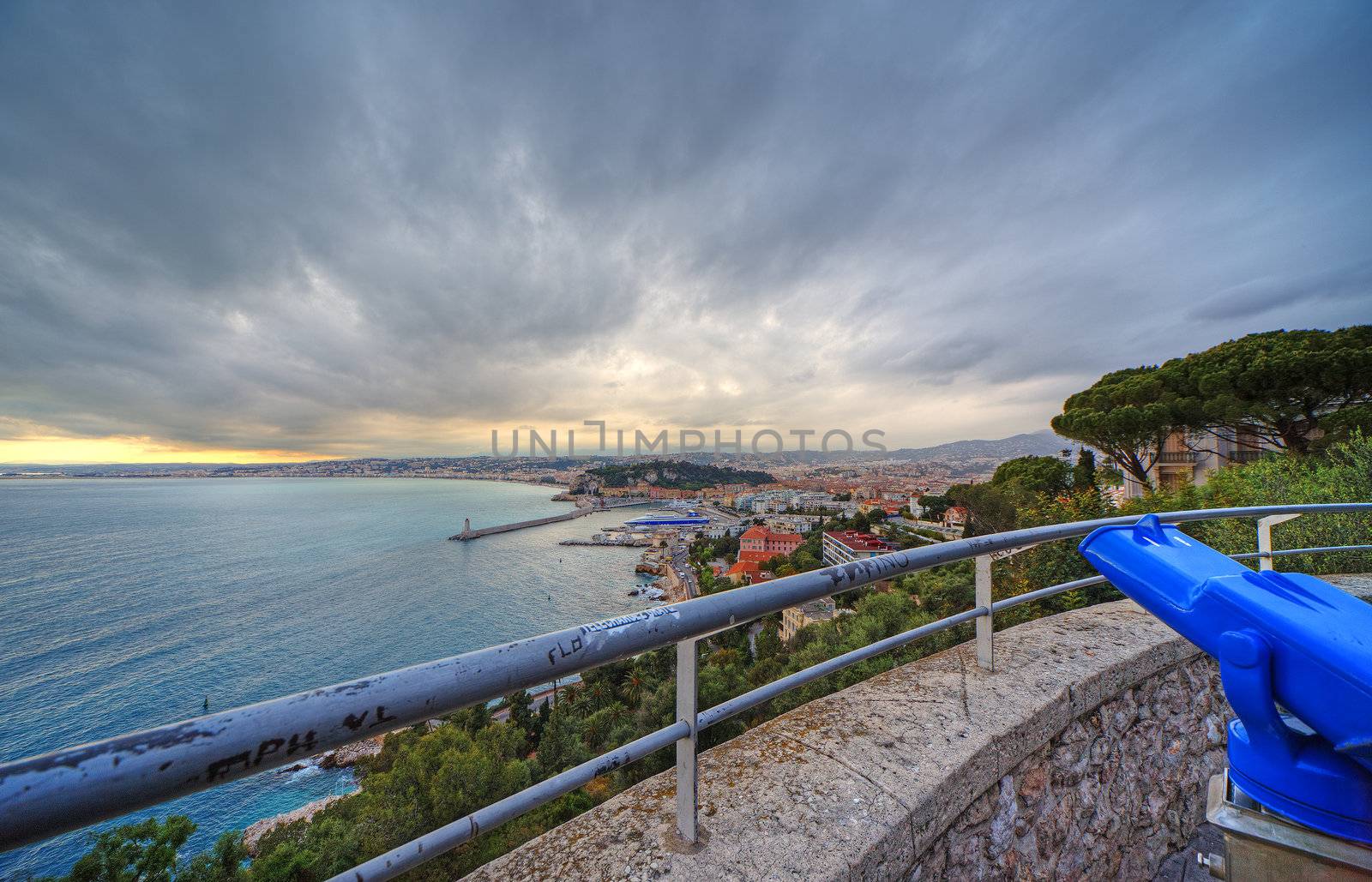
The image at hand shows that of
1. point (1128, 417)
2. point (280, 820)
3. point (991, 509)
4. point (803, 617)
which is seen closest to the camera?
point (280, 820)

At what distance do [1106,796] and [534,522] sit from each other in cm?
6507

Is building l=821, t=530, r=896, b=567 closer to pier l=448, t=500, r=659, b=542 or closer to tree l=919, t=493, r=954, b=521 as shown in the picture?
tree l=919, t=493, r=954, b=521

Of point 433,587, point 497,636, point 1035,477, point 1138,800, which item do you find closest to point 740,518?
point 433,587

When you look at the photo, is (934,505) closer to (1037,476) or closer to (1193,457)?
(1037,476)

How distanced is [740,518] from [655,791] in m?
64.9

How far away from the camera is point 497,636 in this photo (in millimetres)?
23844

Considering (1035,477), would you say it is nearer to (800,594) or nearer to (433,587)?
(800,594)

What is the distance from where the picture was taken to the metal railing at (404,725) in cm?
50

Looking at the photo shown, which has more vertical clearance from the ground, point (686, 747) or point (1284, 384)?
point (1284, 384)

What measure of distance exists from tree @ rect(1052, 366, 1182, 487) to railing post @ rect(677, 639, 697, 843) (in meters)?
16.6

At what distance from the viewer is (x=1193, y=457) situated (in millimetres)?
15930

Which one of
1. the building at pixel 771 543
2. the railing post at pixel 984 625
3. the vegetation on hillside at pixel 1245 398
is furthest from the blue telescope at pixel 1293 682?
the building at pixel 771 543

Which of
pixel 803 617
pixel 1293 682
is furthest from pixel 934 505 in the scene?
pixel 1293 682

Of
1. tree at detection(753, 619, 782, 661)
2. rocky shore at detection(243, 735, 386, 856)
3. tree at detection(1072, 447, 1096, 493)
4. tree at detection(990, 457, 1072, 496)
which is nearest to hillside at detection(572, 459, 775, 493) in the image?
tree at detection(990, 457, 1072, 496)
